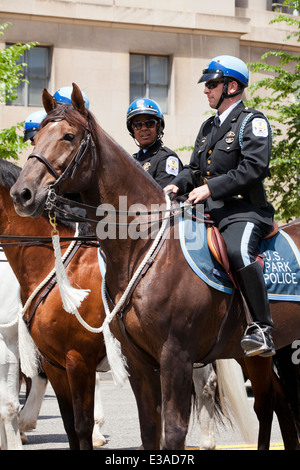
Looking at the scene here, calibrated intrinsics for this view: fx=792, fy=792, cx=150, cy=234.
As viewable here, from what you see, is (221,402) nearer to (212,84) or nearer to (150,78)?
(212,84)

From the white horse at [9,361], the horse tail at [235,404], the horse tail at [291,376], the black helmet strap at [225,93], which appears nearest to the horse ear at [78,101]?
the black helmet strap at [225,93]

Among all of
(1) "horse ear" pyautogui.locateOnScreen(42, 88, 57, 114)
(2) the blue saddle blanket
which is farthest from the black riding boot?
(1) "horse ear" pyautogui.locateOnScreen(42, 88, 57, 114)

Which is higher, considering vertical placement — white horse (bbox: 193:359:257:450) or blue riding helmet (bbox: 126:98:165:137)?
blue riding helmet (bbox: 126:98:165:137)

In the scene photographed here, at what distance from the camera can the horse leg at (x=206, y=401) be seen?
870 centimetres

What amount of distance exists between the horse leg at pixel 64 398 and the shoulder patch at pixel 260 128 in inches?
115

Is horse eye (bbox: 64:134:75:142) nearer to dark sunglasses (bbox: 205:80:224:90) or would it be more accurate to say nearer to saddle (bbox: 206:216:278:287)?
saddle (bbox: 206:216:278:287)

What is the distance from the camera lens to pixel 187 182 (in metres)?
6.63

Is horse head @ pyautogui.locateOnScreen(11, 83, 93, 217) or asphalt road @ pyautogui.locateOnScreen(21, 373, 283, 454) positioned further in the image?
asphalt road @ pyautogui.locateOnScreen(21, 373, 283, 454)

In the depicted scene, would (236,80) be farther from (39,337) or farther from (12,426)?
(12,426)

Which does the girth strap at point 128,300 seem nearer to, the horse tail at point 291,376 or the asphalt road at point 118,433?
the horse tail at point 291,376

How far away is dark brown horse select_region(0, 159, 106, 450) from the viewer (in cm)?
702

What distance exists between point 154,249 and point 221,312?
713 mm

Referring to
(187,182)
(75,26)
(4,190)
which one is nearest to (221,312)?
(187,182)

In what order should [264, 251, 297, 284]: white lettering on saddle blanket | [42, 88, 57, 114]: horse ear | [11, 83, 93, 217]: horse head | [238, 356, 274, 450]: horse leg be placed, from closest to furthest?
1. [11, 83, 93, 217]: horse head
2. [42, 88, 57, 114]: horse ear
3. [264, 251, 297, 284]: white lettering on saddle blanket
4. [238, 356, 274, 450]: horse leg
